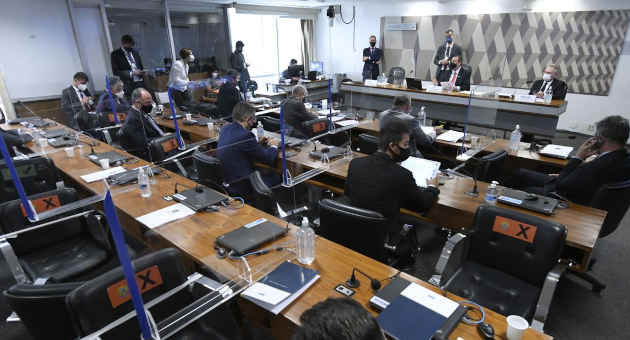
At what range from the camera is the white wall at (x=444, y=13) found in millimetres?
6098

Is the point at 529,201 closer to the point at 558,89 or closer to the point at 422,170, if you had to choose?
the point at 422,170

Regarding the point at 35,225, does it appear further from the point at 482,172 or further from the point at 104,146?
the point at 482,172

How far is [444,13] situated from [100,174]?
802 cm

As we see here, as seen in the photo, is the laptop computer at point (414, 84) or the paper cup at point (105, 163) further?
the laptop computer at point (414, 84)

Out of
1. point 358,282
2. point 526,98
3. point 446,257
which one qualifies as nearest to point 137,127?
point 358,282

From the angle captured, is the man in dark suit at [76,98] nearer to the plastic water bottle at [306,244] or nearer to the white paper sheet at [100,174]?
the white paper sheet at [100,174]

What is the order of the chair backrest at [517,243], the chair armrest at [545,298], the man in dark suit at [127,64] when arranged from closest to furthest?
the chair armrest at [545,298], the chair backrest at [517,243], the man in dark suit at [127,64]

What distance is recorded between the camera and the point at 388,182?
2105 mm

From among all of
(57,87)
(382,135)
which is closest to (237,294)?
(382,135)

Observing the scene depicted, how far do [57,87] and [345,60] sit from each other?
742 centimetres

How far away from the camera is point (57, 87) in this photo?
22.0ft

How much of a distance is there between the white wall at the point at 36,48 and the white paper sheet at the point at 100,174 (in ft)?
16.0

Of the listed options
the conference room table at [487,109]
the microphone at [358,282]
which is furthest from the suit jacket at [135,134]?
the conference room table at [487,109]

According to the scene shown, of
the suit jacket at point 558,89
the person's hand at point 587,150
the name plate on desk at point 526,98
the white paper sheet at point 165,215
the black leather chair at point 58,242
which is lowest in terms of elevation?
the black leather chair at point 58,242
